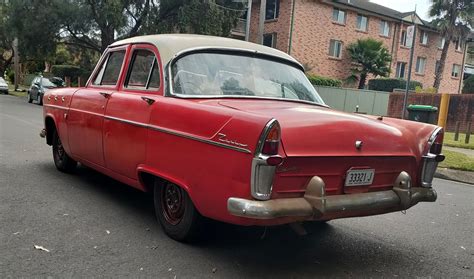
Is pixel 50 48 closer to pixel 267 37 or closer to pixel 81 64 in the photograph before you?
pixel 81 64

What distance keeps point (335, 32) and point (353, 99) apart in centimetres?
796

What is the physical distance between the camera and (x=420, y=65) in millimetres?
40531

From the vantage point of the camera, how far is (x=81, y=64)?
117 feet

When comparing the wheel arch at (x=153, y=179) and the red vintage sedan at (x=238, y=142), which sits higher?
the red vintage sedan at (x=238, y=142)

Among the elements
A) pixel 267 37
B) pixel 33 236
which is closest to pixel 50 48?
pixel 267 37

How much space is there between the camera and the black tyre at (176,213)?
386 centimetres

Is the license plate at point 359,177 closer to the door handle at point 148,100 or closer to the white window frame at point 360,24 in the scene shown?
the door handle at point 148,100

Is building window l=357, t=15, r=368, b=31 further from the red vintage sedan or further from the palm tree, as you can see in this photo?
the red vintage sedan

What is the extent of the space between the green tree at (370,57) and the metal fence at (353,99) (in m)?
5.51

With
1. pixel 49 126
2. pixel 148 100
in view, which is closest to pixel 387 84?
pixel 49 126

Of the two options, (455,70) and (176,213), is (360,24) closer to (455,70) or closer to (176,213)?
(455,70)

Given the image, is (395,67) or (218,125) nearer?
(218,125)

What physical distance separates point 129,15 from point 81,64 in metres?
11.3

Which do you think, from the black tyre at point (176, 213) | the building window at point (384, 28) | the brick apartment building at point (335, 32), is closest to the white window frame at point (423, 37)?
the brick apartment building at point (335, 32)
